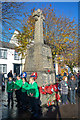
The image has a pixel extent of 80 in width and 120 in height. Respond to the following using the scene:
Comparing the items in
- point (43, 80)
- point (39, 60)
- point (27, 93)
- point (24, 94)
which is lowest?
point (24, 94)

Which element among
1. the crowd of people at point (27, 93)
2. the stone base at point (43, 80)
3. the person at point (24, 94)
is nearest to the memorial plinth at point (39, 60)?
the stone base at point (43, 80)

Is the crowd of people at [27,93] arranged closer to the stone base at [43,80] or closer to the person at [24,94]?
the person at [24,94]

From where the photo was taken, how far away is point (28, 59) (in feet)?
25.6

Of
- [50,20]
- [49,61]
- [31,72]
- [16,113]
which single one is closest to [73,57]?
[50,20]

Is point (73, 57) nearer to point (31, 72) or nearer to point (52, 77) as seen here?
point (52, 77)

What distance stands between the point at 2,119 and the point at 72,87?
4203 millimetres

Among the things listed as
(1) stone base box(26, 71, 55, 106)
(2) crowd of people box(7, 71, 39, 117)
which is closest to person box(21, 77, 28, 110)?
(2) crowd of people box(7, 71, 39, 117)

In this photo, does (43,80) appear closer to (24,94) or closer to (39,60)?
(39,60)

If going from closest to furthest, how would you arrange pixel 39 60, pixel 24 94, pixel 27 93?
pixel 27 93 → pixel 24 94 → pixel 39 60

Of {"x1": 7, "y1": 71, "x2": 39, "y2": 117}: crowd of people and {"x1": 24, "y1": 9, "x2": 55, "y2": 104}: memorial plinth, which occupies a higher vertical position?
{"x1": 24, "y1": 9, "x2": 55, "y2": 104}: memorial plinth

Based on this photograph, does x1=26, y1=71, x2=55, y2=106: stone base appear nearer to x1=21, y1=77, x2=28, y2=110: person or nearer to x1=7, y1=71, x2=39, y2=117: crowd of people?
x1=7, y1=71, x2=39, y2=117: crowd of people

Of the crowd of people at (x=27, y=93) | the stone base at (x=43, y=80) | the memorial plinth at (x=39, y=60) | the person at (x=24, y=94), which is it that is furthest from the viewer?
the memorial plinth at (x=39, y=60)

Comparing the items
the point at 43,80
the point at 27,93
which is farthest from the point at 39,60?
the point at 27,93

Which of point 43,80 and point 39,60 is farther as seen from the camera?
point 39,60
